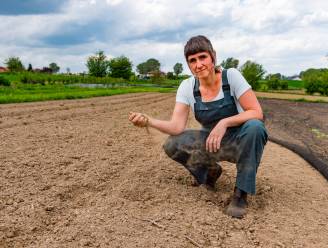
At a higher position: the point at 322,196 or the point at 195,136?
the point at 195,136

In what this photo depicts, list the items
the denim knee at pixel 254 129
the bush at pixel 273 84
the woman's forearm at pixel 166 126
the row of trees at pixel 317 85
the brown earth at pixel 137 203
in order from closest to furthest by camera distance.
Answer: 1. the brown earth at pixel 137 203
2. the denim knee at pixel 254 129
3. the woman's forearm at pixel 166 126
4. the row of trees at pixel 317 85
5. the bush at pixel 273 84

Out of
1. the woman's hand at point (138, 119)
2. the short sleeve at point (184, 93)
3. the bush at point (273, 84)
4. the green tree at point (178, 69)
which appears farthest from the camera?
the green tree at point (178, 69)

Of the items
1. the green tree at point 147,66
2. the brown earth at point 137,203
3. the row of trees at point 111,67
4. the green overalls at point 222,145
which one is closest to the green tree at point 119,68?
the row of trees at point 111,67

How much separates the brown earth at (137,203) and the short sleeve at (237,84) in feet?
3.08

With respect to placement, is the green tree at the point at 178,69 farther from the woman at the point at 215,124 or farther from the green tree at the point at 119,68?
→ the woman at the point at 215,124

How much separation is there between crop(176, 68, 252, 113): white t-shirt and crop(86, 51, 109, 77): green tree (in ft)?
243

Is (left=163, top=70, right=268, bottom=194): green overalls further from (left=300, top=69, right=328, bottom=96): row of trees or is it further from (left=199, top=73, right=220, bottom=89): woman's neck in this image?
(left=300, top=69, right=328, bottom=96): row of trees

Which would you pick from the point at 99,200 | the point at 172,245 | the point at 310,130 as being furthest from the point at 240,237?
the point at 310,130

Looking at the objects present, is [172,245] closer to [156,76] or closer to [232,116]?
[232,116]

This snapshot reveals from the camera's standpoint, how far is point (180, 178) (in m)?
4.48

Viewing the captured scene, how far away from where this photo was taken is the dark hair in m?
3.56

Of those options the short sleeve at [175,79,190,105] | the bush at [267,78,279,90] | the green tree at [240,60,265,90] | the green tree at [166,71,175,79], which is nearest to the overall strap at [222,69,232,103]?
the short sleeve at [175,79,190,105]

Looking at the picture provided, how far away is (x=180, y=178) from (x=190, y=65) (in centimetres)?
133

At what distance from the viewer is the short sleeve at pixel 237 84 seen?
11.7 ft
